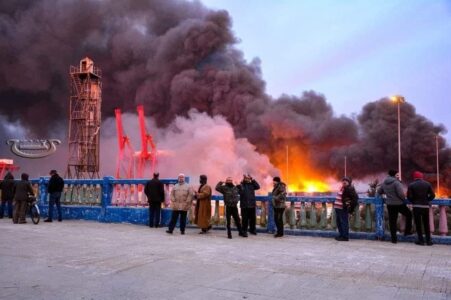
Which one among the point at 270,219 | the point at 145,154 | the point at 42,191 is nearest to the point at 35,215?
the point at 42,191

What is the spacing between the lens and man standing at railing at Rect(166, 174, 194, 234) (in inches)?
440

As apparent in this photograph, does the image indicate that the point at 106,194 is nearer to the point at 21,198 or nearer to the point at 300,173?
the point at 21,198

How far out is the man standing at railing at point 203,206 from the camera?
11.3m

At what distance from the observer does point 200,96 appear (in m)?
56.7

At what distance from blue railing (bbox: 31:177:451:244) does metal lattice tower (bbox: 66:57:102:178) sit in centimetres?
3574

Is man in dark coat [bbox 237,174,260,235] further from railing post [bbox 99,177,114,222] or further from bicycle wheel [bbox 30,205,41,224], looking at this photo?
bicycle wheel [bbox 30,205,41,224]

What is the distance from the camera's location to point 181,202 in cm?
1123

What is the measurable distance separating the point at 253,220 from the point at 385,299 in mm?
6459

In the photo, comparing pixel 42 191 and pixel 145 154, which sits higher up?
pixel 145 154

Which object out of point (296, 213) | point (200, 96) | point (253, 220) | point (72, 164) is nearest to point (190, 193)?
point (253, 220)

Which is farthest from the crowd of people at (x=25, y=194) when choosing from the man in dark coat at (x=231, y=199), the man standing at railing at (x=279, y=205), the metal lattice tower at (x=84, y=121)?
the metal lattice tower at (x=84, y=121)

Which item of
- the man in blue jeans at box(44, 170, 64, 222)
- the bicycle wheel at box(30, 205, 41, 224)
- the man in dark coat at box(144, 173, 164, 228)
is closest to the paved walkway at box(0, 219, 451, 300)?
the man in dark coat at box(144, 173, 164, 228)

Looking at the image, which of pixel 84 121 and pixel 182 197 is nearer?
pixel 182 197

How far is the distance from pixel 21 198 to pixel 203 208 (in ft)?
18.9
